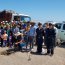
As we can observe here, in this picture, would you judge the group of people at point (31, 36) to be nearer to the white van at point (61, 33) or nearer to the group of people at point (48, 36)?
the group of people at point (48, 36)

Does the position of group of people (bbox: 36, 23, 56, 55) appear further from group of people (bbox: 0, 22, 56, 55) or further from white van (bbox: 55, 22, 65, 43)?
white van (bbox: 55, 22, 65, 43)

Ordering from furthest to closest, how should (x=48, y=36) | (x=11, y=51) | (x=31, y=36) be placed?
(x=11, y=51), (x=31, y=36), (x=48, y=36)

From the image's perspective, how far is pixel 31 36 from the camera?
56.0 ft

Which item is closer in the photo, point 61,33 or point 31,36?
point 31,36

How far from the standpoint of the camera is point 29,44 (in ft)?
57.4

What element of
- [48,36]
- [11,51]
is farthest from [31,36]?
[11,51]

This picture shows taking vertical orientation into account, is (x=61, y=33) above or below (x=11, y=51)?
above

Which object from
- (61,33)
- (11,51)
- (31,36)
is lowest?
(11,51)

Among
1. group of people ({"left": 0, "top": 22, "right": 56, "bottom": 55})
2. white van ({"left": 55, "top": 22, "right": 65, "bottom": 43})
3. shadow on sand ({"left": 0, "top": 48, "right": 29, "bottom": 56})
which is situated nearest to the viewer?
group of people ({"left": 0, "top": 22, "right": 56, "bottom": 55})

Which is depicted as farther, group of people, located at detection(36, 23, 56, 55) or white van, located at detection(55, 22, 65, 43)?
white van, located at detection(55, 22, 65, 43)

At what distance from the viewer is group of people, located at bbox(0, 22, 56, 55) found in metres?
16.4

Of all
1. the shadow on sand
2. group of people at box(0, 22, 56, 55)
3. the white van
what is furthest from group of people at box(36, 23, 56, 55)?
the white van

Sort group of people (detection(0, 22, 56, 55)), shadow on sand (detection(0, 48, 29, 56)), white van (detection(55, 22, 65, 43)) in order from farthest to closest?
white van (detection(55, 22, 65, 43)) < shadow on sand (detection(0, 48, 29, 56)) < group of people (detection(0, 22, 56, 55))

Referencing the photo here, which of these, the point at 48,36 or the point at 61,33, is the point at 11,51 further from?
the point at 61,33
